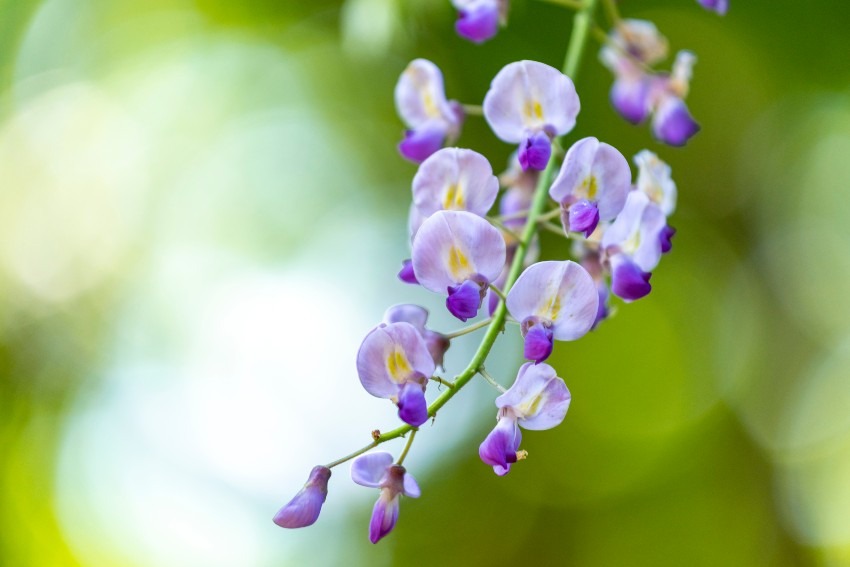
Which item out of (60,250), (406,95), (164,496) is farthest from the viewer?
(60,250)

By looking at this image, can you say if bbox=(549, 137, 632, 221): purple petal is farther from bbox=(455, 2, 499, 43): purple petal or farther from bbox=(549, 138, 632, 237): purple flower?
bbox=(455, 2, 499, 43): purple petal

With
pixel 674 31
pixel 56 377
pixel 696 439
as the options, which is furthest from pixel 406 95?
pixel 56 377

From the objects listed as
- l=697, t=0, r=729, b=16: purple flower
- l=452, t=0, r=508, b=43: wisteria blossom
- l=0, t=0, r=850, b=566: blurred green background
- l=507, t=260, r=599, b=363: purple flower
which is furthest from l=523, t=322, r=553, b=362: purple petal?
l=0, t=0, r=850, b=566: blurred green background

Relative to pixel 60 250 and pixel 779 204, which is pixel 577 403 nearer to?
pixel 779 204

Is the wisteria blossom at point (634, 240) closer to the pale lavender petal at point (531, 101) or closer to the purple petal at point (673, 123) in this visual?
the pale lavender petal at point (531, 101)

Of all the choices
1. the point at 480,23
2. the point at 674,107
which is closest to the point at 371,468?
the point at 480,23

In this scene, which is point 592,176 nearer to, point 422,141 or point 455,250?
point 455,250
